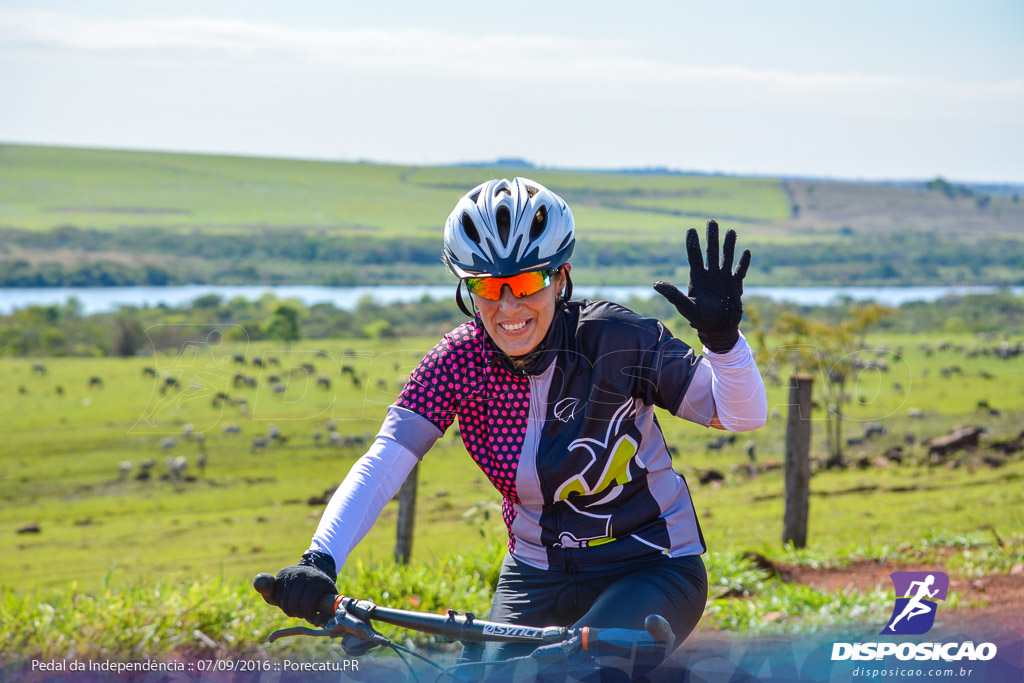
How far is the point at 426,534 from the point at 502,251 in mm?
13036

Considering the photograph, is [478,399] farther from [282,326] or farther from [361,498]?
[282,326]

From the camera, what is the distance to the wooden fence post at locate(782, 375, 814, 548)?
998 centimetres

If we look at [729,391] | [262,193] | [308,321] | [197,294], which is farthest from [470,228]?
[262,193]

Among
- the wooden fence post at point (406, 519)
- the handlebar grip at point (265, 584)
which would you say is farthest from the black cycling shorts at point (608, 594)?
the wooden fence post at point (406, 519)

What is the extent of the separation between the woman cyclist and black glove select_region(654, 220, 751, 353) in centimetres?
9

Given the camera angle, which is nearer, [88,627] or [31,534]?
[88,627]

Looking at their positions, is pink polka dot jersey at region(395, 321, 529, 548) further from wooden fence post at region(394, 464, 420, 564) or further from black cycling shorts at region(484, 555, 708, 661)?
wooden fence post at region(394, 464, 420, 564)

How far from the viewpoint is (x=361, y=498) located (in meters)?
2.78

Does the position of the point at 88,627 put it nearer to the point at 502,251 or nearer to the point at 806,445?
the point at 502,251

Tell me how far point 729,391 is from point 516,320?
2.39 ft

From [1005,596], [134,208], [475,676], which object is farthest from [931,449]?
[134,208]

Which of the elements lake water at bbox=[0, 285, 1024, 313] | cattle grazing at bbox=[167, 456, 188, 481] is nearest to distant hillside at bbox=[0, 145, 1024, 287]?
lake water at bbox=[0, 285, 1024, 313]

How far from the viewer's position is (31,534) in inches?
784

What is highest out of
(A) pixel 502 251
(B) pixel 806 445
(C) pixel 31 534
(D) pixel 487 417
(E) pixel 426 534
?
(A) pixel 502 251
